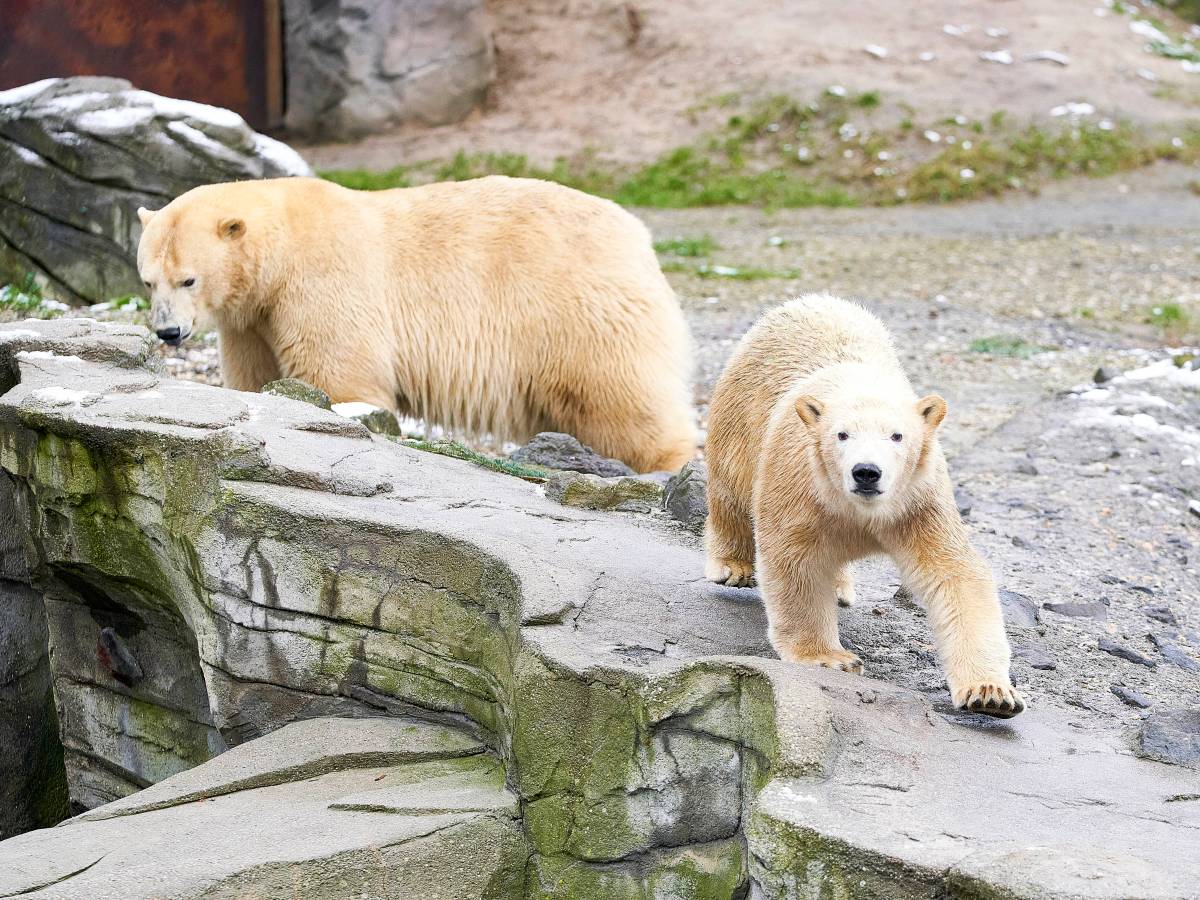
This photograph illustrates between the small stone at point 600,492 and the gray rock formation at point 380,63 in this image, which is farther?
the gray rock formation at point 380,63

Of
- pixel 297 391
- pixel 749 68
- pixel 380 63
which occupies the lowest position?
pixel 297 391

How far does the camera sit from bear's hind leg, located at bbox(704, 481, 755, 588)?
4125 millimetres

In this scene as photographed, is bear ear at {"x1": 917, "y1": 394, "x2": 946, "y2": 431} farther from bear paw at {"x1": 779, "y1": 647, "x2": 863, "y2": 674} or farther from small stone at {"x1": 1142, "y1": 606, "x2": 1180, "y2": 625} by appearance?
small stone at {"x1": 1142, "y1": 606, "x2": 1180, "y2": 625}

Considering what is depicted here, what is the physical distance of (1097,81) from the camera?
1462 centimetres

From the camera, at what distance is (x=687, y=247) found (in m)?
11.4

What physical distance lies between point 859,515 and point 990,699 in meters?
0.53

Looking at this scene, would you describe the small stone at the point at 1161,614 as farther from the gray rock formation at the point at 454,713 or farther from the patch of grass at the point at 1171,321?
the patch of grass at the point at 1171,321

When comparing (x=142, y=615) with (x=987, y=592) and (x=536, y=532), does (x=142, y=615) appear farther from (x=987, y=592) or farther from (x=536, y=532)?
(x=987, y=592)

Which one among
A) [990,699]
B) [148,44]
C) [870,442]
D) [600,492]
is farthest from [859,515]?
[148,44]

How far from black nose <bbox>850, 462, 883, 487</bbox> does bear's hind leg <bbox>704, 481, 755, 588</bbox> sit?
901 millimetres

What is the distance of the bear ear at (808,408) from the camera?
3467 millimetres

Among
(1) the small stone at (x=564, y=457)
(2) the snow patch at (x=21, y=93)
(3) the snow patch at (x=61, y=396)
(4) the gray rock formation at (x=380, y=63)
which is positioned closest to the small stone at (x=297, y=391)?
(1) the small stone at (x=564, y=457)

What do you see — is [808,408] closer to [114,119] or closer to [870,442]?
[870,442]

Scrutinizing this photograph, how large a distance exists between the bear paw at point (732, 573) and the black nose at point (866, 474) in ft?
3.14
